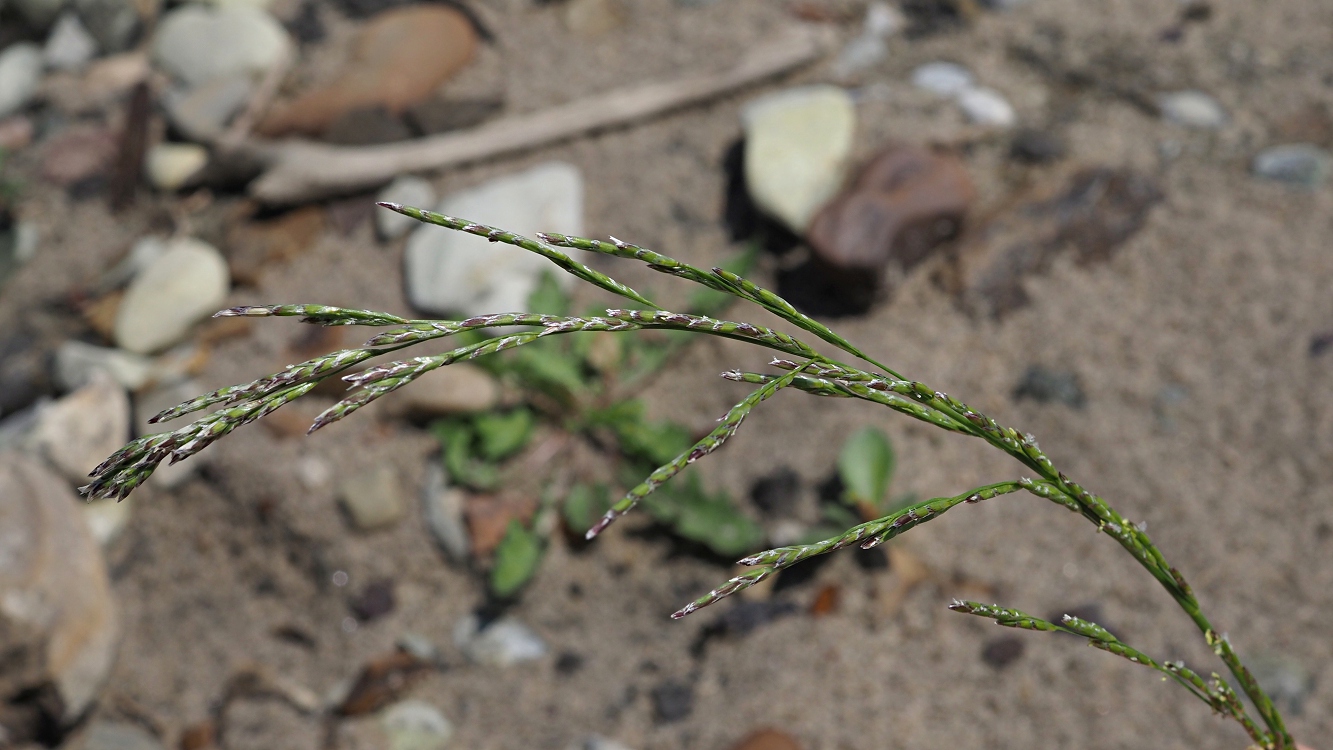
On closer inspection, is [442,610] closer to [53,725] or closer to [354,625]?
[354,625]

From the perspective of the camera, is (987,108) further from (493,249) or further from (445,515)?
(445,515)

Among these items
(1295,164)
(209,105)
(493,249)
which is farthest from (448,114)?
(1295,164)

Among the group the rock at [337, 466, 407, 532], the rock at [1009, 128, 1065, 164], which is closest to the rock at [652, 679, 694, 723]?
the rock at [337, 466, 407, 532]

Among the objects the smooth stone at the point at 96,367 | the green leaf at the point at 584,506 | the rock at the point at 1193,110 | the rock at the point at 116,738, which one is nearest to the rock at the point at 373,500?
the green leaf at the point at 584,506

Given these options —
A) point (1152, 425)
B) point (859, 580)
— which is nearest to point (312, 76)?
point (859, 580)

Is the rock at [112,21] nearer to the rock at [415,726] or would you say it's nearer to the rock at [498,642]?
the rock at [498,642]

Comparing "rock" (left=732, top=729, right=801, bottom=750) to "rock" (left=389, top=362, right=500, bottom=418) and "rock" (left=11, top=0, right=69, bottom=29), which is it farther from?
"rock" (left=11, top=0, right=69, bottom=29)
